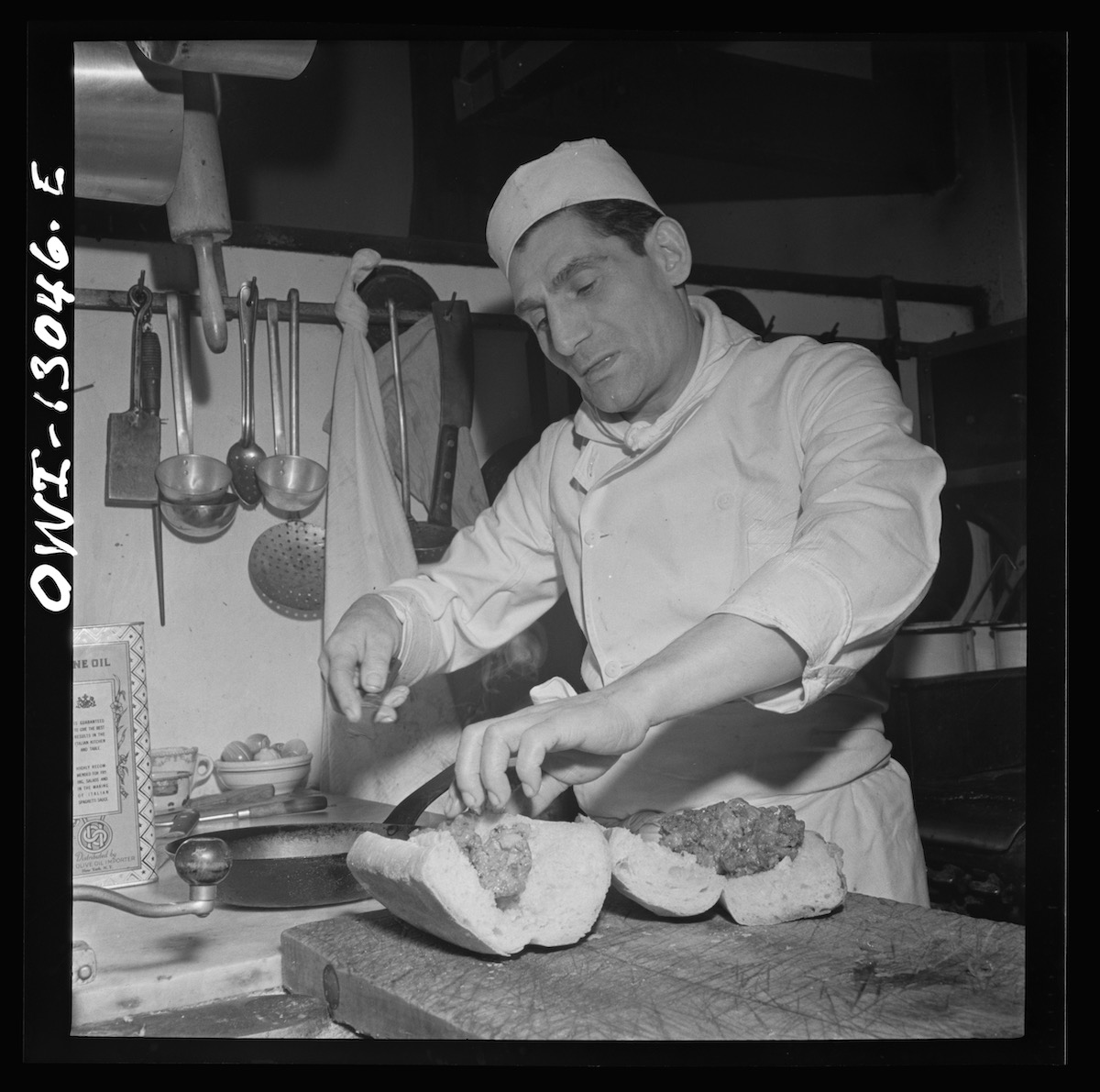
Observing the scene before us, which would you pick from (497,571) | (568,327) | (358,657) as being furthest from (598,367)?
(358,657)

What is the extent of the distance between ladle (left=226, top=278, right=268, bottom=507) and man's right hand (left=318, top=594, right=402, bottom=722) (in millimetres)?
503

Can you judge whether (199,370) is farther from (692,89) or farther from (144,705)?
(692,89)

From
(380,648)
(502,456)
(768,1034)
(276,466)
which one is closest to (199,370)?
(276,466)

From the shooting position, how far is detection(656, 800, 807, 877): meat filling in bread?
101 cm

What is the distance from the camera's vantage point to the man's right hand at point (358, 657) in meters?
1.25

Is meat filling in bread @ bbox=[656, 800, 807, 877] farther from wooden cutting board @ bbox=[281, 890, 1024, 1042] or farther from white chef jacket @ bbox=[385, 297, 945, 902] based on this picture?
white chef jacket @ bbox=[385, 297, 945, 902]

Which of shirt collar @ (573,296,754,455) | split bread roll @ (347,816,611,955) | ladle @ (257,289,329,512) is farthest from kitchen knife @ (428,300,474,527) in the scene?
split bread roll @ (347,816,611,955)

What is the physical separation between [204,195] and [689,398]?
705mm

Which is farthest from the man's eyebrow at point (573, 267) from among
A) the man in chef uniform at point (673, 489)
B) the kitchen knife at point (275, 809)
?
the kitchen knife at point (275, 809)

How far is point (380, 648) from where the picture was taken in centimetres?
132

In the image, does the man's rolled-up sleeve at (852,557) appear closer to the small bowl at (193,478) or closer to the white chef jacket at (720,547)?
the white chef jacket at (720,547)

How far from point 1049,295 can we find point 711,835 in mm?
639

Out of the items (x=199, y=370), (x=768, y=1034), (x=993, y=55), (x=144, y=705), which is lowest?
(x=768, y=1034)

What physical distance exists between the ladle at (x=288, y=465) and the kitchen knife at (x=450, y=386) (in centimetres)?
19
